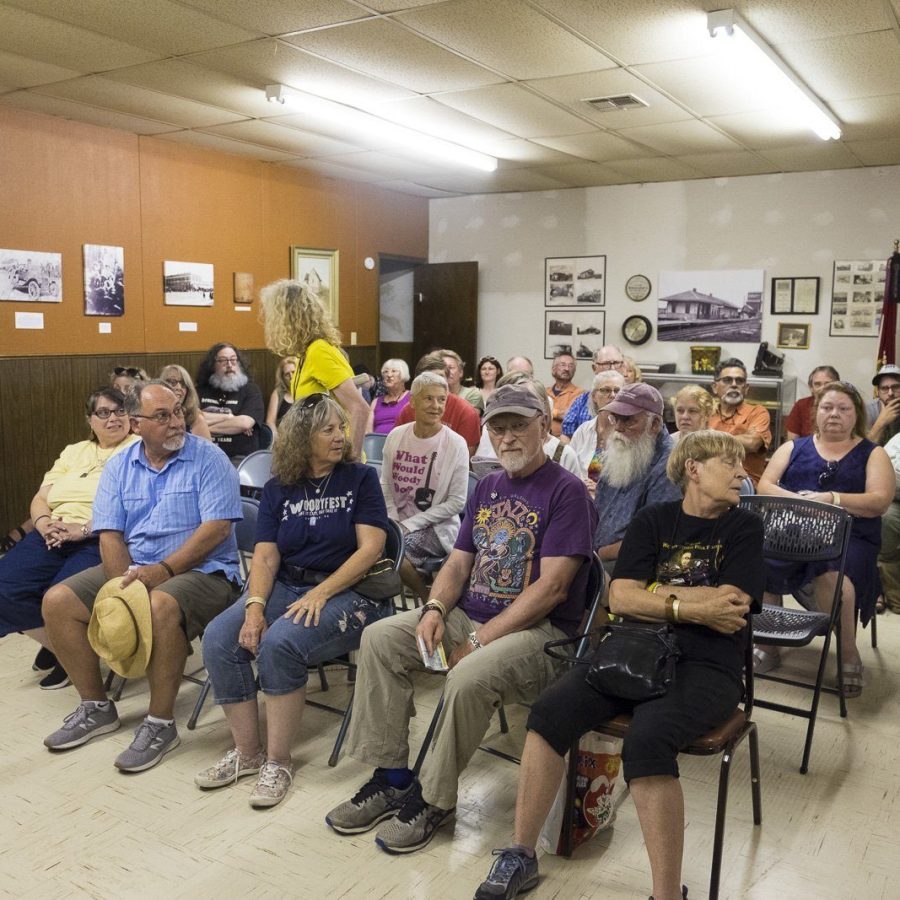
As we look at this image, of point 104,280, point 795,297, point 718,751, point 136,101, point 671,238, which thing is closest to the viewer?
point 718,751

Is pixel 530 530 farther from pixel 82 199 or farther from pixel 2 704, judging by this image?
pixel 82 199

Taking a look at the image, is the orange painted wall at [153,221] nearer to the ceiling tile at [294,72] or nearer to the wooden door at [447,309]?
the wooden door at [447,309]

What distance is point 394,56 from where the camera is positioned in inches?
180

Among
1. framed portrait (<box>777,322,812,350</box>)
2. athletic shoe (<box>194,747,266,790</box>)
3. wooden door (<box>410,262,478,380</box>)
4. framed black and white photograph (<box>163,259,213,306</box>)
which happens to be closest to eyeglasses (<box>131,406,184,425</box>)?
athletic shoe (<box>194,747,266,790</box>)

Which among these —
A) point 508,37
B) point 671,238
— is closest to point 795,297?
point 671,238

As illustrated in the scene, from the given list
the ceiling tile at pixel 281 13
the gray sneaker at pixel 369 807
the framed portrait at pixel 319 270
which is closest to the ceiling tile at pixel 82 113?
the framed portrait at pixel 319 270

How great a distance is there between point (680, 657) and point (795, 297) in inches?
243

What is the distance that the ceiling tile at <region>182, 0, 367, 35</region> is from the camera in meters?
Answer: 3.82

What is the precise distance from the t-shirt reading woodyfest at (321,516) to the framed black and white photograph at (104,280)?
4.02m

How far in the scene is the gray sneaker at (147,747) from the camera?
2943mm

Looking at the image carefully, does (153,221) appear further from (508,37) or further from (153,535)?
(153,535)

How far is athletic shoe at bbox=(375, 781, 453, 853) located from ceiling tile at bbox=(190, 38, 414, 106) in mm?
3666

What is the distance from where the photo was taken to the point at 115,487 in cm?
325

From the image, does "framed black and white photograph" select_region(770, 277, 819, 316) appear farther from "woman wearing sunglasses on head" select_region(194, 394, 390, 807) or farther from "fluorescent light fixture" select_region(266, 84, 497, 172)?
"woman wearing sunglasses on head" select_region(194, 394, 390, 807)
